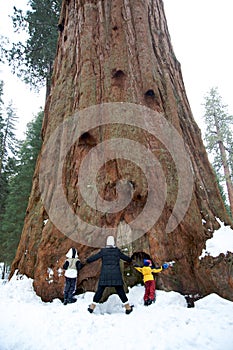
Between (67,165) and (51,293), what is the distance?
3.23 metres

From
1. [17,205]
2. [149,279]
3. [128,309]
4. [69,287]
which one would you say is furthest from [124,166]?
[17,205]

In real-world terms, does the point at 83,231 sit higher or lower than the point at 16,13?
lower

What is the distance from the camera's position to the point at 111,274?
4930mm

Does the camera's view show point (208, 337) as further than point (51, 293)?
No

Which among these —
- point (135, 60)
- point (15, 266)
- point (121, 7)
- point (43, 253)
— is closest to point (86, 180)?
point (43, 253)

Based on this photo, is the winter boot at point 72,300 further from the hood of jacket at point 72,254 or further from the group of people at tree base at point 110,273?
the hood of jacket at point 72,254

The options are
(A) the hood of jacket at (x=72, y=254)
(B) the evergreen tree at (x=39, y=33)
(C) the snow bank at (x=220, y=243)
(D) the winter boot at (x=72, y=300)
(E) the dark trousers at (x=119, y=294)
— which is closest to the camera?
(E) the dark trousers at (x=119, y=294)

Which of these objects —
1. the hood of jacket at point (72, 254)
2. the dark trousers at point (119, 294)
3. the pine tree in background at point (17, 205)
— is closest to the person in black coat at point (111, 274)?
the dark trousers at point (119, 294)

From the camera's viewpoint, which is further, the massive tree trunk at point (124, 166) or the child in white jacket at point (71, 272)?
the massive tree trunk at point (124, 166)

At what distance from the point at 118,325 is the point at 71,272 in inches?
69.6

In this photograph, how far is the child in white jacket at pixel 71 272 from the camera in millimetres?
5232

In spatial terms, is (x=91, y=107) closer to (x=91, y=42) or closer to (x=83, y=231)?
(x=91, y=42)

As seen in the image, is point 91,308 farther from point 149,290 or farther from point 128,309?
point 149,290

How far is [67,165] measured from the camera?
23.4 ft
